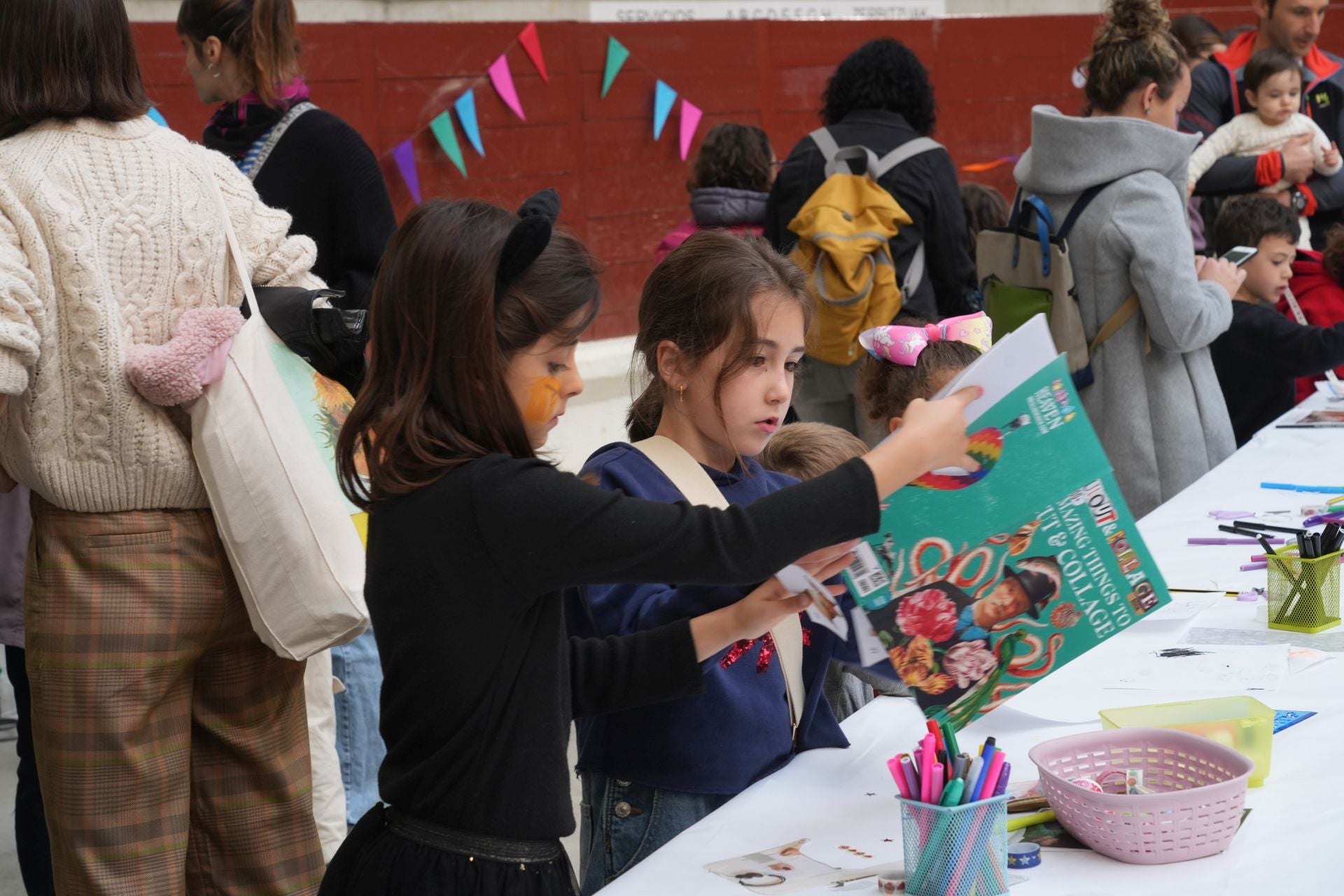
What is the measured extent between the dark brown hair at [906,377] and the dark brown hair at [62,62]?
1.30 metres

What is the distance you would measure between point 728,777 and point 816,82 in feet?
17.9

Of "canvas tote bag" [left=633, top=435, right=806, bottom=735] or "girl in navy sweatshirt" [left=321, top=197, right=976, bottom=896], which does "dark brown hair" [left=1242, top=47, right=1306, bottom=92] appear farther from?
"girl in navy sweatshirt" [left=321, top=197, right=976, bottom=896]

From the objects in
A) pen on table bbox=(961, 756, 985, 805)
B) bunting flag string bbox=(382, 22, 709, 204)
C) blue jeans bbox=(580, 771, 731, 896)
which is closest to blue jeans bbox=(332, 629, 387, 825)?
blue jeans bbox=(580, 771, 731, 896)

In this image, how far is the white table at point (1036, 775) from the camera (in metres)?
1.40

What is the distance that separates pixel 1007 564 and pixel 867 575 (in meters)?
0.14

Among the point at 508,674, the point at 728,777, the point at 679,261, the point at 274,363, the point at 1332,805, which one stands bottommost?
the point at 728,777

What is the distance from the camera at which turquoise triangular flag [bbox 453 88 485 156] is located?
554 cm

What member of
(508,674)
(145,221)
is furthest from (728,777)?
(145,221)

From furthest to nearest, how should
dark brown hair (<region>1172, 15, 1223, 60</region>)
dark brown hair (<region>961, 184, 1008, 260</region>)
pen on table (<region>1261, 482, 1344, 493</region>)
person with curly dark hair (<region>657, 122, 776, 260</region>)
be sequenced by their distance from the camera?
dark brown hair (<region>1172, 15, 1223, 60</region>) < dark brown hair (<region>961, 184, 1008, 260</region>) < person with curly dark hair (<region>657, 122, 776, 260</region>) < pen on table (<region>1261, 482, 1344, 493</region>)

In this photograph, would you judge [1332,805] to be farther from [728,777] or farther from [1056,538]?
[728,777]

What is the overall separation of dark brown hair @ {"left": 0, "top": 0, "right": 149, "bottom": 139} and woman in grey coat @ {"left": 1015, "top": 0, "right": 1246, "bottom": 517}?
2.25m

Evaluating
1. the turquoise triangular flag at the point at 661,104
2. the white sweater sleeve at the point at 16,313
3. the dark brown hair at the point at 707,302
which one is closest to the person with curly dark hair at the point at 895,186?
the turquoise triangular flag at the point at 661,104

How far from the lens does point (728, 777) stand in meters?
1.79

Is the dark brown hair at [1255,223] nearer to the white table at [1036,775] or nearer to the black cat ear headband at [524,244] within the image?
the white table at [1036,775]
